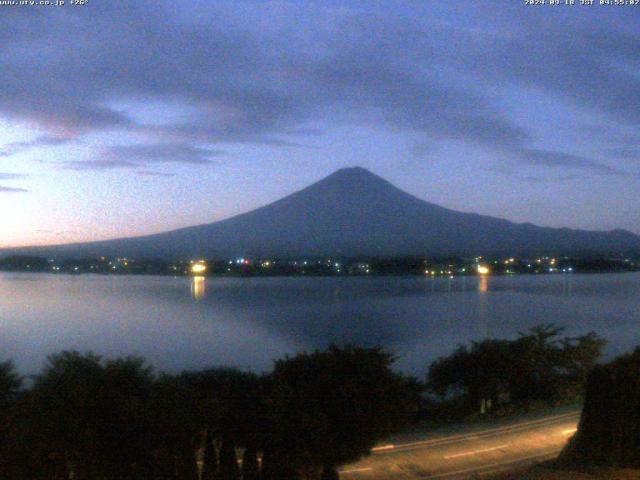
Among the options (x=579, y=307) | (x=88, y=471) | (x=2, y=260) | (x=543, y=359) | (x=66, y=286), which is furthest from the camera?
(x=2, y=260)

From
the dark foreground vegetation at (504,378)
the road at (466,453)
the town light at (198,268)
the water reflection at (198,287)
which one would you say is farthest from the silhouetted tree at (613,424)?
the town light at (198,268)

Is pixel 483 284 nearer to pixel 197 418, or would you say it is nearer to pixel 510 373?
pixel 510 373

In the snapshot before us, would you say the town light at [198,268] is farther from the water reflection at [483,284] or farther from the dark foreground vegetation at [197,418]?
the dark foreground vegetation at [197,418]

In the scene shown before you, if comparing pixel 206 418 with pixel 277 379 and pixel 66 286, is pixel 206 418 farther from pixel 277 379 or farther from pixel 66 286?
pixel 66 286

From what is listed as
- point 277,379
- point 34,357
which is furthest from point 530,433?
point 34,357

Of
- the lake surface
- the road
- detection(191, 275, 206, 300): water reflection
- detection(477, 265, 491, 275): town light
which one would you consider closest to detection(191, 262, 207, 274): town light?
detection(191, 275, 206, 300): water reflection

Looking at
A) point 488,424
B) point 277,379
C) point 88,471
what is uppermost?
point 277,379

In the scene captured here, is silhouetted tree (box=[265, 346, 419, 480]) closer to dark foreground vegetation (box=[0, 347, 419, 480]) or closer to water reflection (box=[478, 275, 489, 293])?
dark foreground vegetation (box=[0, 347, 419, 480])
